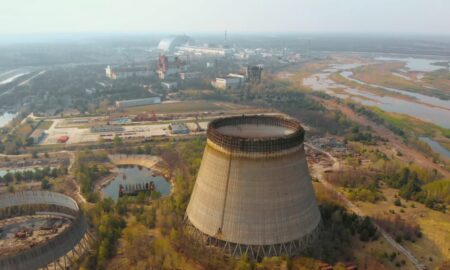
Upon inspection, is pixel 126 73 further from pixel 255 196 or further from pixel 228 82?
pixel 255 196

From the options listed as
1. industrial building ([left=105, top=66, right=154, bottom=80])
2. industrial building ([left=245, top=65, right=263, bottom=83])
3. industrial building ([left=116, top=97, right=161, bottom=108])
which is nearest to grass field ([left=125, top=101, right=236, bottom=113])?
industrial building ([left=116, top=97, right=161, bottom=108])

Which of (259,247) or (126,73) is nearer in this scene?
(259,247)

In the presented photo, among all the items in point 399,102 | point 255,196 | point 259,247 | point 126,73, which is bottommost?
point 399,102

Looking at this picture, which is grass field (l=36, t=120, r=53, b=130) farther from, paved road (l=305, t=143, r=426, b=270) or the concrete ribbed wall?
Result: the concrete ribbed wall

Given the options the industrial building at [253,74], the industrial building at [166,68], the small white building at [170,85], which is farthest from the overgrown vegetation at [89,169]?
the industrial building at [166,68]

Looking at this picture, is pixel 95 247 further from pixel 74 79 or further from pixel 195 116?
pixel 74 79

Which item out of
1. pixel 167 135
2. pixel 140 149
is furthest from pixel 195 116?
pixel 140 149

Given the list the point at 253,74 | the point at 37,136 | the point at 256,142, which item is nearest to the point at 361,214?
the point at 256,142
